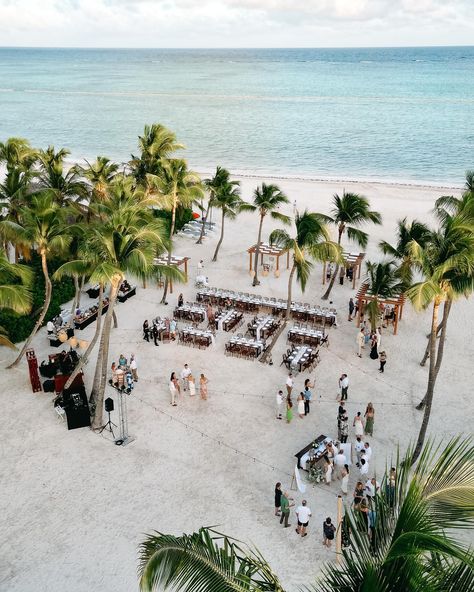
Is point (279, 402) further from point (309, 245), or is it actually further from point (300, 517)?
point (309, 245)

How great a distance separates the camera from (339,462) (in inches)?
586

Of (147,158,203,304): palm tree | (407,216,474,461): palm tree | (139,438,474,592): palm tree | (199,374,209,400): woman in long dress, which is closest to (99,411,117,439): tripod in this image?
(199,374,209,400): woman in long dress

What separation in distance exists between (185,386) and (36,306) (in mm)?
7924

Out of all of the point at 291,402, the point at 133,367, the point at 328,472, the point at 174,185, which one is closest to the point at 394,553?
the point at 328,472

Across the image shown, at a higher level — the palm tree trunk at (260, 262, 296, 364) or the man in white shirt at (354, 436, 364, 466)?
the palm tree trunk at (260, 262, 296, 364)

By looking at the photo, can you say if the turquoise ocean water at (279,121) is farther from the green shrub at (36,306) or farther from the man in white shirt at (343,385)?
the man in white shirt at (343,385)

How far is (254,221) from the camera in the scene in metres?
38.3

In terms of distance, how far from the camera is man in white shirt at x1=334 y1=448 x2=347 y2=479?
14.8m

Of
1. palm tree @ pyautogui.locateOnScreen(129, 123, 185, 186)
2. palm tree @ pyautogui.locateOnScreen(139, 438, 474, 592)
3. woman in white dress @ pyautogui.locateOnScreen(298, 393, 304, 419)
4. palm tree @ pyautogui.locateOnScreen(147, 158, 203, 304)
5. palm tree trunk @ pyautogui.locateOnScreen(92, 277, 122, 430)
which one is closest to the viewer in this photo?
palm tree @ pyautogui.locateOnScreen(139, 438, 474, 592)

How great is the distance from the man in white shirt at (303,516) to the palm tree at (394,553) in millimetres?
7120

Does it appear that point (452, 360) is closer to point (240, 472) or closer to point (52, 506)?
point (240, 472)

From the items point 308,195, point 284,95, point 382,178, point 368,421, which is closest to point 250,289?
point 368,421

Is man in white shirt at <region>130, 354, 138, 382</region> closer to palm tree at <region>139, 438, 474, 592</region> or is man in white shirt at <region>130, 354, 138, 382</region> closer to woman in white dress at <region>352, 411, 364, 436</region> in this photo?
woman in white dress at <region>352, 411, 364, 436</region>

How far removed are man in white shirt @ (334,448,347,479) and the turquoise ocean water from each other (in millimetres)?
46860
